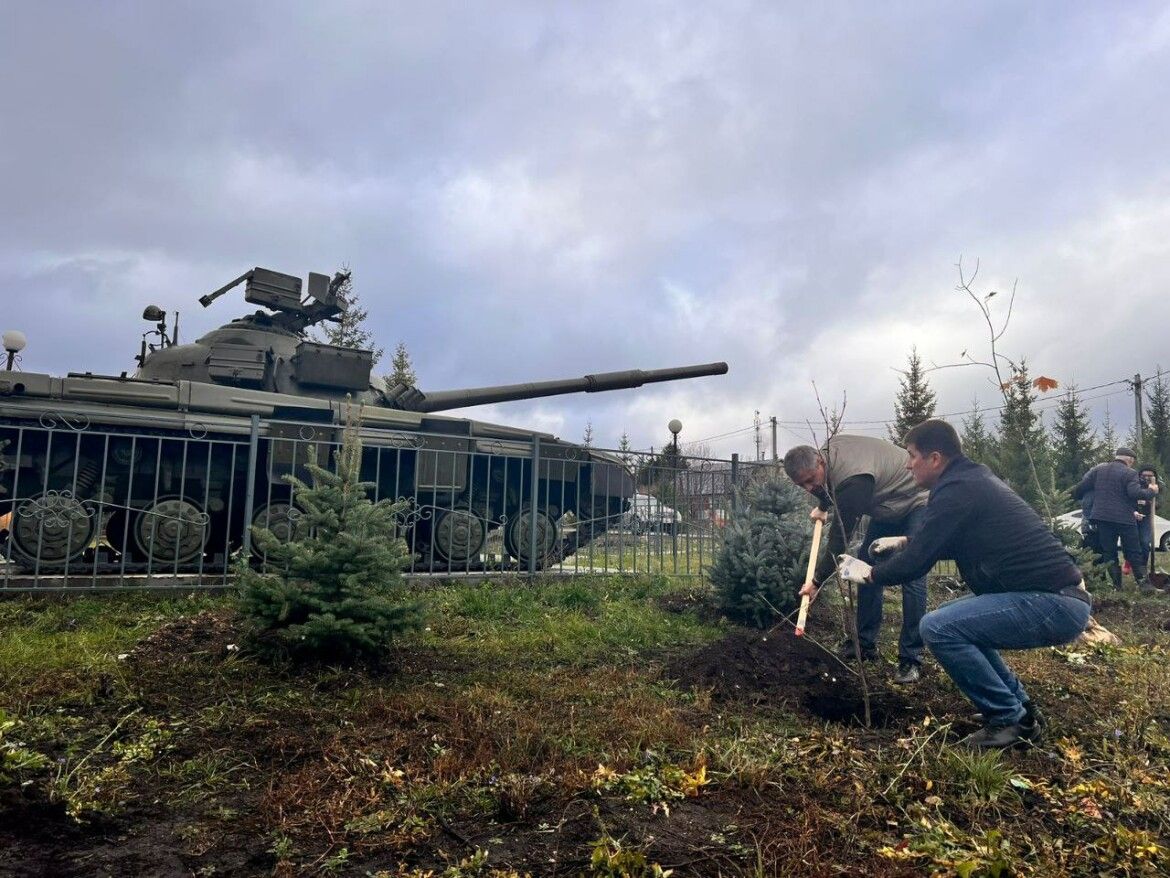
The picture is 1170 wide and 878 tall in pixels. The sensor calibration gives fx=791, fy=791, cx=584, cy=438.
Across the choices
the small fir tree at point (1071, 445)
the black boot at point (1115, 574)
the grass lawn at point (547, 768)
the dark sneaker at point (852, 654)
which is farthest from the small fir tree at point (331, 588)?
the small fir tree at point (1071, 445)

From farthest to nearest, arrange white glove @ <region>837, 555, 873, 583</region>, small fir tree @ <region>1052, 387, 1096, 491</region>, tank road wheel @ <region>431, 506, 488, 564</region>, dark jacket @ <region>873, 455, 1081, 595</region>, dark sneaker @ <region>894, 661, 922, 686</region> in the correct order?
1. small fir tree @ <region>1052, 387, 1096, 491</region>
2. tank road wheel @ <region>431, 506, 488, 564</region>
3. dark sneaker @ <region>894, 661, 922, 686</region>
4. white glove @ <region>837, 555, 873, 583</region>
5. dark jacket @ <region>873, 455, 1081, 595</region>

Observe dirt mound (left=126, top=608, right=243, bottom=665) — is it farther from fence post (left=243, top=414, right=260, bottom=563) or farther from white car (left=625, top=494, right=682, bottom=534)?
white car (left=625, top=494, right=682, bottom=534)

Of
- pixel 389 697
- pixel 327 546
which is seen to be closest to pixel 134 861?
pixel 389 697

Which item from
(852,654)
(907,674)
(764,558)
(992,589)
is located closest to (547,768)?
(992,589)

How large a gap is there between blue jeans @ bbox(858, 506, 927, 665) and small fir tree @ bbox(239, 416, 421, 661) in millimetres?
2842

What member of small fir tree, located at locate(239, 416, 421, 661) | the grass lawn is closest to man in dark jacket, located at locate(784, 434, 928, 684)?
the grass lawn

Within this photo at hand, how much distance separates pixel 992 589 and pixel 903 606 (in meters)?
1.33

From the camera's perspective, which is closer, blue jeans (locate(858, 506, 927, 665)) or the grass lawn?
the grass lawn

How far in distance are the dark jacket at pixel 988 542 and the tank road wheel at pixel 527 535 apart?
19.2 feet

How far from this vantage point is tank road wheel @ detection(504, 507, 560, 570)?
911 cm

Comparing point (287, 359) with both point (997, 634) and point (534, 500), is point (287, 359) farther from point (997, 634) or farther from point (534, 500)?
point (997, 634)

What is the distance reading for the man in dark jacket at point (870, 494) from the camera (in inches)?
190

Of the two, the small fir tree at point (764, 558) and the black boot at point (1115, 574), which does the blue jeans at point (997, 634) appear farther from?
the black boot at point (1115, 574)

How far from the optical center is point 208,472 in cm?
689
